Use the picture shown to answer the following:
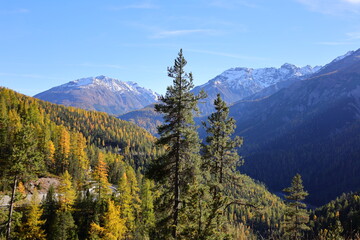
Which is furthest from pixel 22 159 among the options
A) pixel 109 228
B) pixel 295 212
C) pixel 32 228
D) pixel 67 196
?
pixel 295 212

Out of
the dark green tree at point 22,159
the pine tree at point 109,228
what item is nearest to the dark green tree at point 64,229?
the pine tree at point 109,228

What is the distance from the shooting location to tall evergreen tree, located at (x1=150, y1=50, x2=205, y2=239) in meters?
17.9

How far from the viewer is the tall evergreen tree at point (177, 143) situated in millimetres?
17906

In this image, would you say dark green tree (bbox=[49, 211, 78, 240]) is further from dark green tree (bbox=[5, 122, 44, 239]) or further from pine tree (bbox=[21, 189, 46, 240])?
dark green tree (bbox=[5, 122, 44, 239])

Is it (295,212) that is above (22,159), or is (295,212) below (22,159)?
below

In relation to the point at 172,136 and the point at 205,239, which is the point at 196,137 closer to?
the point at 172,136

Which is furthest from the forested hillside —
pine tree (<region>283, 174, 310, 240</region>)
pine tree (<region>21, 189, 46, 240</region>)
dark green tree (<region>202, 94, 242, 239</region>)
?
pine tree (<region>283, 174, 310, 240</region>)

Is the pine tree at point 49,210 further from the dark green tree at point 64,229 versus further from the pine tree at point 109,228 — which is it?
the pine tree at point 109,228

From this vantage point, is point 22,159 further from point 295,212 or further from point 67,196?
point 295,212

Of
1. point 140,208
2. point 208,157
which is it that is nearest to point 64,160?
point 140,208

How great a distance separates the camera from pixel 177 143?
18.3 m

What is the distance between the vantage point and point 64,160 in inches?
3228

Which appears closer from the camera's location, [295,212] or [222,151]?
[222,151]

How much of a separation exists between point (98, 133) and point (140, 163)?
52.9 metres
